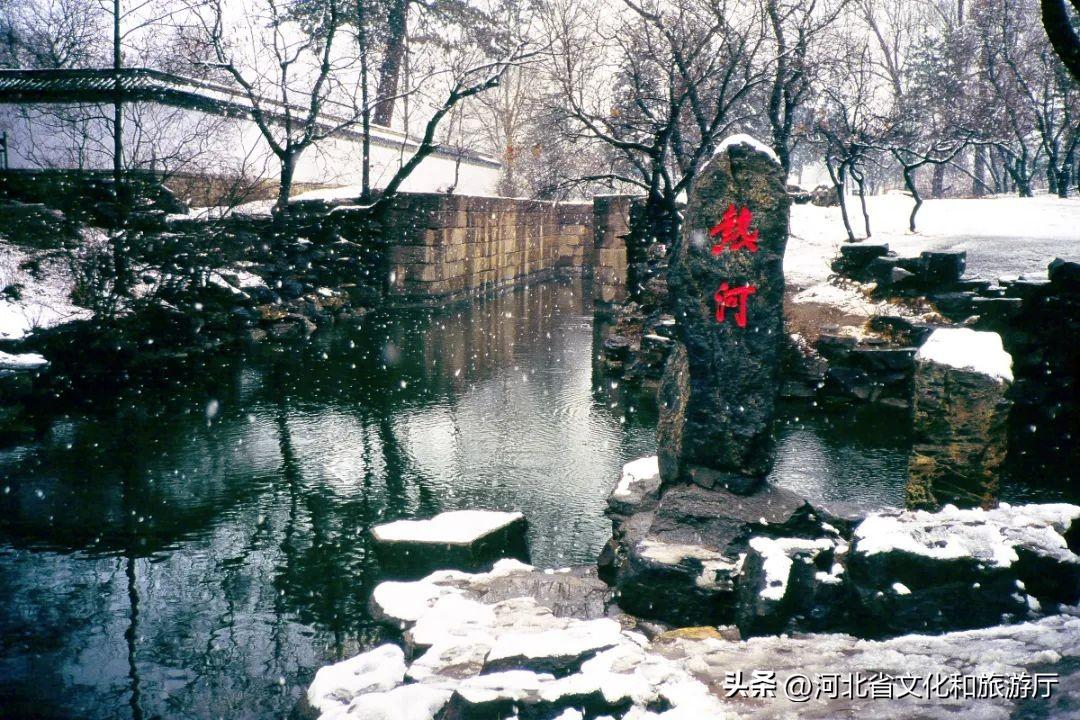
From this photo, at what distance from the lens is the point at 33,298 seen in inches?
369

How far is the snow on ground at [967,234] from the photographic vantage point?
11.2 metres

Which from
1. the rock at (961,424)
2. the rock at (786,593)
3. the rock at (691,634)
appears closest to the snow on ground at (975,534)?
the rock at (786,593)

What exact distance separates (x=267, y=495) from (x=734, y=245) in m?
3.85

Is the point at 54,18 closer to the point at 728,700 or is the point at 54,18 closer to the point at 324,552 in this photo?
the point at 324,552

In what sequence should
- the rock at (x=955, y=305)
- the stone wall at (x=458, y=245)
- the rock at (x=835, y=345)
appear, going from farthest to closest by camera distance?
the stone wall at (x=458, y=245) → the rock at (x=955, y=305) → the rock at (x=835, y=345)

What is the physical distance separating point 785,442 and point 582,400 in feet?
7.82

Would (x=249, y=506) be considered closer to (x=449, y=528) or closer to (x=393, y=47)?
(x=449, y=528)

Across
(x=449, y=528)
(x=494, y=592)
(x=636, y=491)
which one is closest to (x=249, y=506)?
(x=449, y=528)

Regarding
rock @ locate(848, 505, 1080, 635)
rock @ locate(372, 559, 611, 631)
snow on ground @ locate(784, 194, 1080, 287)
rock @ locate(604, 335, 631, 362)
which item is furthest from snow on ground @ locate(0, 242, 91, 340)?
snow on ground @ locate(784, 194, 1080, 287)

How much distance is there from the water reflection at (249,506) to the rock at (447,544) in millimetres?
155

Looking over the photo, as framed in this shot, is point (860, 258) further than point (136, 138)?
No

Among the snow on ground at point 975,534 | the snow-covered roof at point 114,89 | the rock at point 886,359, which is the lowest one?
the snow on ground at point 975,534

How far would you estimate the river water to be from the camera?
3568 mm

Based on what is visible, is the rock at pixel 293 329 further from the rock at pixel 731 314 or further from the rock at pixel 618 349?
the rock at pixel 731 314
